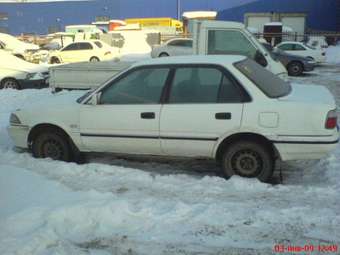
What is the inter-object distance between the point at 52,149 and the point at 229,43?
16.6 feet

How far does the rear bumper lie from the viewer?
5.74 meters

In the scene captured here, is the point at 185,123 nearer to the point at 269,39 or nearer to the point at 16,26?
the point at 269,39

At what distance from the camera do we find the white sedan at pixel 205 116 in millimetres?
5781

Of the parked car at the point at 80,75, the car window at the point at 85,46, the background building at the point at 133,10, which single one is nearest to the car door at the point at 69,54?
the car window at the point at 85,46

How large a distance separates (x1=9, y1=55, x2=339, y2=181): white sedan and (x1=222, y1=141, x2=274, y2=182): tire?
12 mm

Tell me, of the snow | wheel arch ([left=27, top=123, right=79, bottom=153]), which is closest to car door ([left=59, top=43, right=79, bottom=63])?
the snow

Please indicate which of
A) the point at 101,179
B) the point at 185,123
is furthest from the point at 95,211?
the point at 185,123

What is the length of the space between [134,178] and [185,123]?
925 mm

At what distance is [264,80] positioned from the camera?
6258mm

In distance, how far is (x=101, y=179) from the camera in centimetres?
613

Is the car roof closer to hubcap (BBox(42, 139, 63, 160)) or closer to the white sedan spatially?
the white sedan

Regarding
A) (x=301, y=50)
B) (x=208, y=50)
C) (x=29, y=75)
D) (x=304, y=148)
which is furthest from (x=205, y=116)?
(x=301, y=50)

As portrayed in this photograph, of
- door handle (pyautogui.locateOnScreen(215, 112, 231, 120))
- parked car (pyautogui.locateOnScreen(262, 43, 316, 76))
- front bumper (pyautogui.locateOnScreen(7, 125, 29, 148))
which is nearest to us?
door handle (pyautogui.locateOnScreen(215, 112, 231, 120))

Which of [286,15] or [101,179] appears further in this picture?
[286,15]
